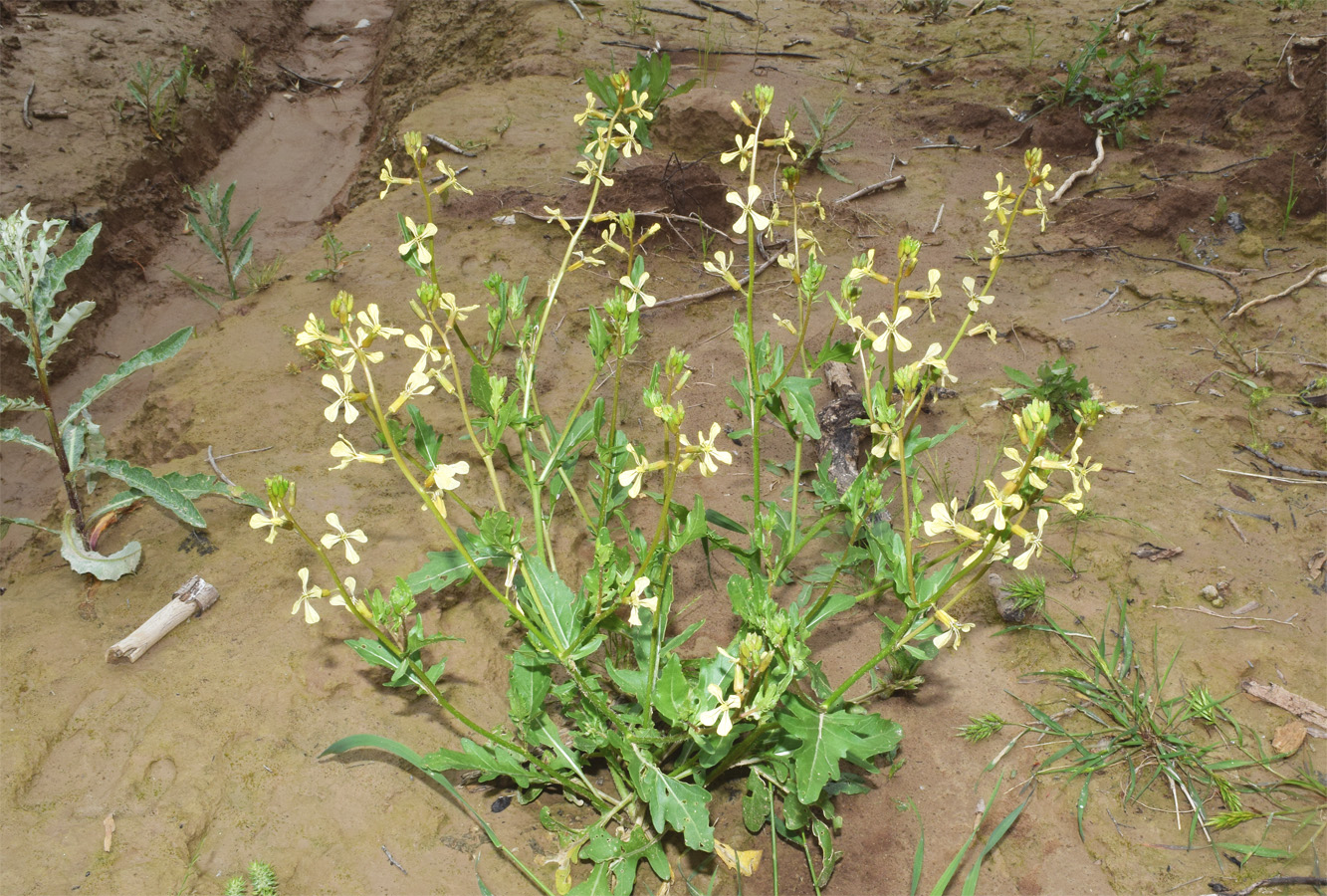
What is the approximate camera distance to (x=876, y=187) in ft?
15.9

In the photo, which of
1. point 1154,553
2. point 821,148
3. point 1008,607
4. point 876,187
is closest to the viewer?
point 1008,607

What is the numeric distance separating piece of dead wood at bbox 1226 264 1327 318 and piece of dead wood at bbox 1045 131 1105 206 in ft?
4.28

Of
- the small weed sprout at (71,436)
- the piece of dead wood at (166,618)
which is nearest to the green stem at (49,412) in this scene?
the small weed sprout at (71,436)

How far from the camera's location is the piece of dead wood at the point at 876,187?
187 inches

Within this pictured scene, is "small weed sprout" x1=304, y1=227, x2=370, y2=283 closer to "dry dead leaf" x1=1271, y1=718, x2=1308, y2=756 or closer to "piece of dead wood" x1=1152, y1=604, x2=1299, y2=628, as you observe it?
"piece of dead wood" x1=1152, y1=604, x2=1299, y2=628

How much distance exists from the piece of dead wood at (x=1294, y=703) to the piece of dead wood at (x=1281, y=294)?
216cm

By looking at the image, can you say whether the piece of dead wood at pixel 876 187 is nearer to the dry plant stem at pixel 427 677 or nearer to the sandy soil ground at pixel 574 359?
the sandy soil ground at pixel 574 359

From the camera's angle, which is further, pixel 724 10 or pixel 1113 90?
pixel 724 10

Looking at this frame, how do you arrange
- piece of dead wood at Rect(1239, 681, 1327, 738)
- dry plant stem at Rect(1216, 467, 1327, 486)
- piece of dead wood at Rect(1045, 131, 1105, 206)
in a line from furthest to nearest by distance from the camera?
piece of dead wood at Rect(1045, 131, 1105, 206) → dry plant stem at Rect(1216, 467, 1327, 486) → piece of dead wood at Rect(1239, 681, 1327, 738)

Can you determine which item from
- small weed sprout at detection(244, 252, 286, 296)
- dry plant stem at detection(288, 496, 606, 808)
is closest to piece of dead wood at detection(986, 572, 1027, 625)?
dry plant stem at detection(288, 496, 606, 808)

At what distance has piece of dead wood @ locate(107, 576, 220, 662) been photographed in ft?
7.89

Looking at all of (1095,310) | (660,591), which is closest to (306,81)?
(1095,310)

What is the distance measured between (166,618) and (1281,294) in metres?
4.93

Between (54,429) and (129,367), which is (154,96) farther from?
(54,429)
